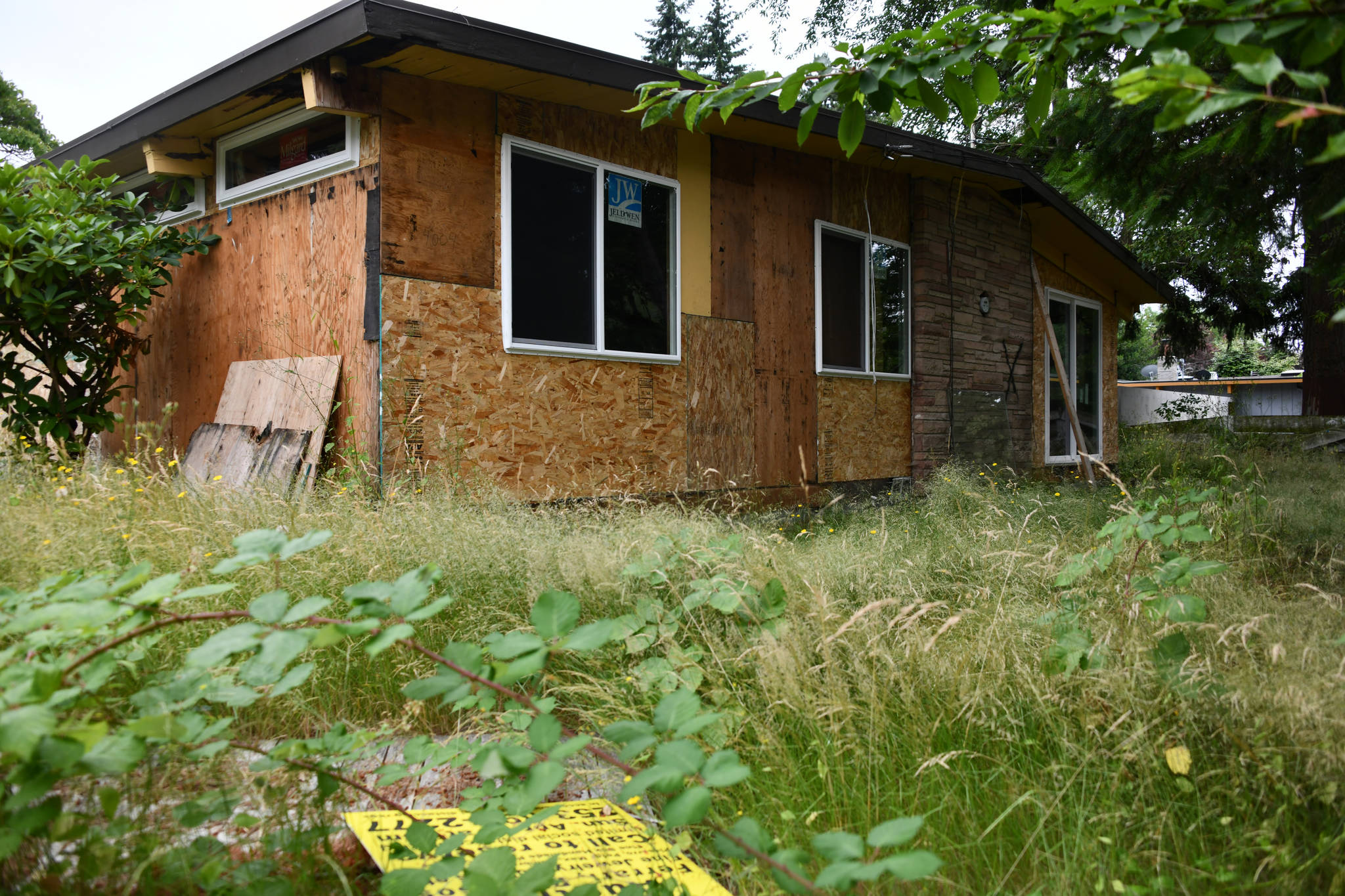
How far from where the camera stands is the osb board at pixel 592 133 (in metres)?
5.25

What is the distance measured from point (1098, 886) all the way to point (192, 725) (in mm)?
1729

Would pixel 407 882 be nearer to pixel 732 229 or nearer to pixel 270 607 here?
pixel 270 607

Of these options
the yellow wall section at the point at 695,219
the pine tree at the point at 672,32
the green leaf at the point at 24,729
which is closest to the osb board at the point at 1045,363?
the yellow wall section at the point at 695,219

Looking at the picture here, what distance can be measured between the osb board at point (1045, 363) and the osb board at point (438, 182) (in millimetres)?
7433

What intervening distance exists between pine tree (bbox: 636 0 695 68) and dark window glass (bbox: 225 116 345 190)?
31.6m

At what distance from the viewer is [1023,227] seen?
31.7 ft

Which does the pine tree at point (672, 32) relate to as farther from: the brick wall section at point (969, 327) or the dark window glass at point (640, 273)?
the dark window glass at point (640, 273)

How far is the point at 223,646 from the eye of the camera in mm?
1139

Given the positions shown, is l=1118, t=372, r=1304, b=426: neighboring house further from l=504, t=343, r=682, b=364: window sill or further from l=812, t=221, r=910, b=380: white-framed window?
l=504, t=343, r=682, b=364: window sill

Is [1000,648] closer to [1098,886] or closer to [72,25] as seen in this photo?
[1098,886]

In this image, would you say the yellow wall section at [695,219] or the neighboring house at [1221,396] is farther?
the neighboring house at [1221,396]

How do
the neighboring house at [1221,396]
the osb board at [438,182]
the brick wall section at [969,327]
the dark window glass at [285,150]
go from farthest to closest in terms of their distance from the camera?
the neighboring house at [1221,396], the brick wall section at [969,327], the dark window glass at [285,150], the osb board at [438,182]

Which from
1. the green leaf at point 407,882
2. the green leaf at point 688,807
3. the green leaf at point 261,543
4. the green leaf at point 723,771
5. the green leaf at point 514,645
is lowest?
the green leaf at point 407,882

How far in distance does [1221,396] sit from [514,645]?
35.5 metres
